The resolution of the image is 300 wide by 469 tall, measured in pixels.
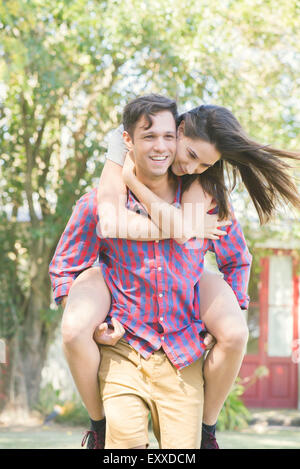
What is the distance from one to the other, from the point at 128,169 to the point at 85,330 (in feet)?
2.36

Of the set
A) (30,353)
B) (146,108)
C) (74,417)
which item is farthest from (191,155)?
(30,353)

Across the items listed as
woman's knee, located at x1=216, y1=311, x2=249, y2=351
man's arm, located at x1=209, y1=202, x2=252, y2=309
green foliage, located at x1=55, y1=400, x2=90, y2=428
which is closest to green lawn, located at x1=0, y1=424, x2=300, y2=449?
green foliage, located at x1=55, y1=400, x2=90, y2=428

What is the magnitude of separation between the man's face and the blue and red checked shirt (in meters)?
0.20

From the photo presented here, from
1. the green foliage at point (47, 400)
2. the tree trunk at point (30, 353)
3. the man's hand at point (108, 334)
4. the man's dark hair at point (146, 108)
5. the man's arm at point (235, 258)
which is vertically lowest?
the green foliage at point (47, 400)

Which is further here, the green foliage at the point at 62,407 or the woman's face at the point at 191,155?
the green foliage at the point at 62,407

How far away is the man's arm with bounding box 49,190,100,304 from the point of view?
3.12 m

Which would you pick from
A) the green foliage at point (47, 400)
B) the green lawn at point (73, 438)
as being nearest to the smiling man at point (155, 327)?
the green lawn at point (73, 438)

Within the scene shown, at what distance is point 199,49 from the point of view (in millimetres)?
9453

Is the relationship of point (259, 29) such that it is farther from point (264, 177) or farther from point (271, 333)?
point (264, 177)

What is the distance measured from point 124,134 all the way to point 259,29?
808 centimetres

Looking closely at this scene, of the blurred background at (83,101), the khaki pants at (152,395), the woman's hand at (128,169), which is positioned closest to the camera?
the khaki pants at (152,395)

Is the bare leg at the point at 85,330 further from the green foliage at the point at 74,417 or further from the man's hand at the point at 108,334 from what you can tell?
the green foliage at the point at 74,417

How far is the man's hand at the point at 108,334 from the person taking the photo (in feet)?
9.36

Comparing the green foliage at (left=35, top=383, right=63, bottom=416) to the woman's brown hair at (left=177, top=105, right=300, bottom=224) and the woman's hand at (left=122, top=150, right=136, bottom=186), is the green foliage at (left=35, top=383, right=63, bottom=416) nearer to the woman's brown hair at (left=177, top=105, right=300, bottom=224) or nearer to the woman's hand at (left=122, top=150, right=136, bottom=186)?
the woman's brown hair at (left=177, top=105, right=300, bottom=224)
